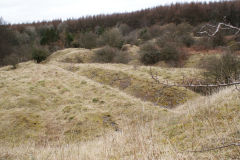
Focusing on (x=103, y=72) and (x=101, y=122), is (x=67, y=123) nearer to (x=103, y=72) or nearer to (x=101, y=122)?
(x=101, y=122)

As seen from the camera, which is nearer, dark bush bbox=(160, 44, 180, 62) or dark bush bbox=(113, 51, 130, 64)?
dark bush bbox=(160, 44, 180, 62)

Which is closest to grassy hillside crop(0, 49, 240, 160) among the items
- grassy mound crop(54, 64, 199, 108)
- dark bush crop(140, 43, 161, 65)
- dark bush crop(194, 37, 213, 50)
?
grassy mound crop(54, 64, 199, 108)

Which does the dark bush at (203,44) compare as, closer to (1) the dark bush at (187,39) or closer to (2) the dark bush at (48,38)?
(1) the dark bush at (187,39)

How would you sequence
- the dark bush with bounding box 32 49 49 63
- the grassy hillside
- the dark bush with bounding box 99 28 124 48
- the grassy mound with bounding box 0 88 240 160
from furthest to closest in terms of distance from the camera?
the dark bush with bounding box 99 28 124 48
the dark bush with bounding box 32 49 49 63
the grassy hillside
the grassy mound with bounding box 0 88 240 160

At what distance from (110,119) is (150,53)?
2100 centimetres

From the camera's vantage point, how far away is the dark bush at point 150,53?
29500 mm

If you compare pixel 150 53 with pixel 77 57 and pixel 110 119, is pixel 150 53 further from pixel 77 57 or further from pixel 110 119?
pixel 110 119

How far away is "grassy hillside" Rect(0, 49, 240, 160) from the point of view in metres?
3.32

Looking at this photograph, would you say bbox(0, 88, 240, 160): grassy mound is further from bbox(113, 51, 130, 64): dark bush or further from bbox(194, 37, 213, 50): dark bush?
bbox(194, 37, 213, 50): dark bush

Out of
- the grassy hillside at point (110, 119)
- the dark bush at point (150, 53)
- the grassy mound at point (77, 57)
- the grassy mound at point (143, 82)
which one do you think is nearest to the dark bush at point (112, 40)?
the grassy mound at point (77, 57)

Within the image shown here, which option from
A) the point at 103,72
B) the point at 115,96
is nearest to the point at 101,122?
the point at 115,96

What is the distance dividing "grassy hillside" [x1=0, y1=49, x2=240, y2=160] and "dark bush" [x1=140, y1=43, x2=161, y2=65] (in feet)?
32.5

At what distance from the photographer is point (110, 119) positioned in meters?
10.6

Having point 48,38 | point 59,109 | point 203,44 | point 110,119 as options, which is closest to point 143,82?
point 110,119
